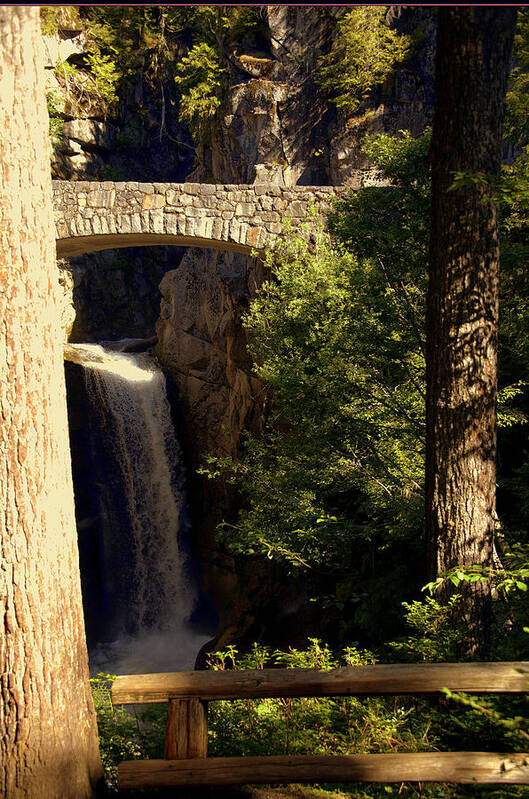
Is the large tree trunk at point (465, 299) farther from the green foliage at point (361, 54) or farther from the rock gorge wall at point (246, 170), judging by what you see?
the green foliage at point (361, 54)

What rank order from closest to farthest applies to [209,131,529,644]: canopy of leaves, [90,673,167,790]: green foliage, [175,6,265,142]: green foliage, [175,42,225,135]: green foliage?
[90,673,167,790]: green foliage, [209,131,529,644]: canopy of leaves, [175,6,265,142]: green foliage, [175,42,225,135]: green foliage

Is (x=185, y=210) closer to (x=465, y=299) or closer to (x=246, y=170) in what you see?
(x=246, y=170)

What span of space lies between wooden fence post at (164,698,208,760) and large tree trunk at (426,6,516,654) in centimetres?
199

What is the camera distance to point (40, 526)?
284cm

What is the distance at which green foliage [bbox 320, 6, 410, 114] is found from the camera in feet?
43.3

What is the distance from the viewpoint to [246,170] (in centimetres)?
1503

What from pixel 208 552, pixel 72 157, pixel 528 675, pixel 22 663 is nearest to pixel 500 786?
pixel 528 675

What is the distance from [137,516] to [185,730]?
12834mm

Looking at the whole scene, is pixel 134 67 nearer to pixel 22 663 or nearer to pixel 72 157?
pixel 72 157

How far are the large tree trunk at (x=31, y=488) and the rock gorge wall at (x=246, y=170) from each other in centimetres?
810

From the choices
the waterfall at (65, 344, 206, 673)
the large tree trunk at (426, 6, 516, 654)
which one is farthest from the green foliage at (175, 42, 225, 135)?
the large tree trunk at (426, 6, 516, 654)

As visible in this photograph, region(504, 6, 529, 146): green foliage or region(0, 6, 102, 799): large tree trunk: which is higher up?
region(504, 6, 529, 146): green foliage

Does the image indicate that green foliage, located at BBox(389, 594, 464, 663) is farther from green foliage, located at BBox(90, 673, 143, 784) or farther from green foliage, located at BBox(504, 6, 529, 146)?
green foliage, located at BBox(504, 6, 529, 146)

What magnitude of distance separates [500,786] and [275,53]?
15955mm
